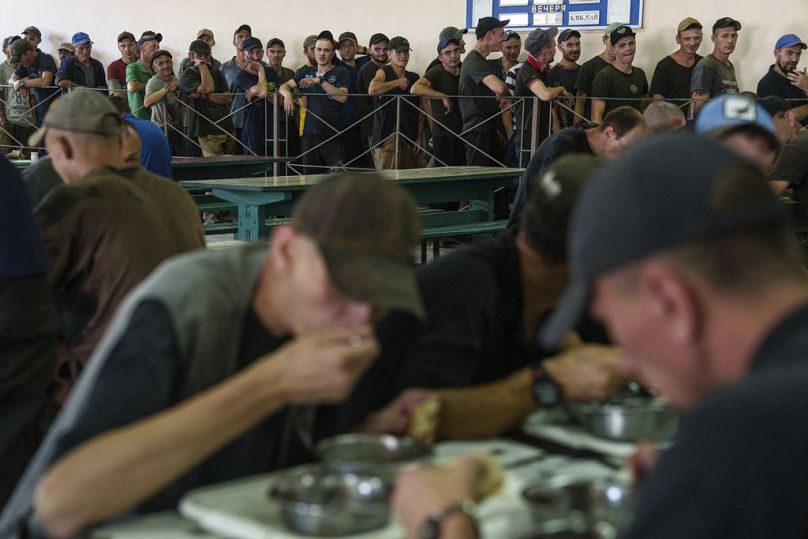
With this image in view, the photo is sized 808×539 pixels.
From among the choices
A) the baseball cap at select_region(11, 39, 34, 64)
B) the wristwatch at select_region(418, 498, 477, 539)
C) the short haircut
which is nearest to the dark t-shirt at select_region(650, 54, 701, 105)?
the short haircut

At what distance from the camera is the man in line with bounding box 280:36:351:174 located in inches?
419

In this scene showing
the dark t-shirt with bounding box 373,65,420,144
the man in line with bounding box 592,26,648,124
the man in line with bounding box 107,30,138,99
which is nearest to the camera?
the man in line with bounding box 592,26,648,124

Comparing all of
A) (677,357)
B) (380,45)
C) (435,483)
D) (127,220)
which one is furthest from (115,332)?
(380,45)

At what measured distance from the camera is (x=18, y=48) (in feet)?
41.0

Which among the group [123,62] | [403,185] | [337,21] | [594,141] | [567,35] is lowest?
[403,185]

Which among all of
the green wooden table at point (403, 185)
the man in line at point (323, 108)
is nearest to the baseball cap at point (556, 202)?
the green wooden table at point (403, 185)

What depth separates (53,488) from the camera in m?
1.62

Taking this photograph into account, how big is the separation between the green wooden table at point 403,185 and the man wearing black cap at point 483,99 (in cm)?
114

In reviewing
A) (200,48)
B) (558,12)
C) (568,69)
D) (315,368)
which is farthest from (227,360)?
(558,12)

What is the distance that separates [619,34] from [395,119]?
2225mm

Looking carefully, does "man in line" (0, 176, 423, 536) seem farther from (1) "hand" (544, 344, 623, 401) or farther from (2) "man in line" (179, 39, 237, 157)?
(2) "man in line" (179, 39, 237, 157)

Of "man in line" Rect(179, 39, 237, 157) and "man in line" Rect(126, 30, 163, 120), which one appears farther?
"man in line" Rect(126, 30, 163, 120)

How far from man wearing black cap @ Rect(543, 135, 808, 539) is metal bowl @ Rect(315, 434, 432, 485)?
27.9 inches

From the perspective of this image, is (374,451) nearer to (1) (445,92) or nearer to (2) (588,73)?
(1) (445,92)
